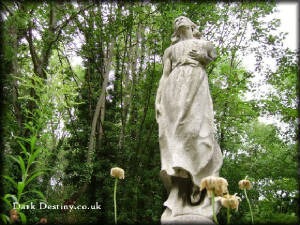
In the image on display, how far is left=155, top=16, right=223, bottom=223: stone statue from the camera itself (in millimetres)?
3686

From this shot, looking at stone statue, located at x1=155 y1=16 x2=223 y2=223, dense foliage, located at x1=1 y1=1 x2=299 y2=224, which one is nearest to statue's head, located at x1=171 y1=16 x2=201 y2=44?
stone statue, located at x1=155 y1=16 x2=223 y2=223

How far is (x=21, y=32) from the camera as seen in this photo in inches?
297

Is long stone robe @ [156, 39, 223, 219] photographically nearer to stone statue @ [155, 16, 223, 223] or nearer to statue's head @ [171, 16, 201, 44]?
stone statue @ [155, 16, 223, 223]

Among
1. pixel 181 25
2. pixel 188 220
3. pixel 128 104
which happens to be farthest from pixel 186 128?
pixel 128 104

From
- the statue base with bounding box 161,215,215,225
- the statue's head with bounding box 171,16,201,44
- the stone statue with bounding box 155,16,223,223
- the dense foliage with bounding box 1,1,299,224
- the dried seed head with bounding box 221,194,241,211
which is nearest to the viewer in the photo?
the dried seed head with bounding box 221,194,241,211

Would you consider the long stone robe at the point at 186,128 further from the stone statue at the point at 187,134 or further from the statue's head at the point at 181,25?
the statue's head at the point at 181,25

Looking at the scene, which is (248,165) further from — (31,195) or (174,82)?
(31,195)

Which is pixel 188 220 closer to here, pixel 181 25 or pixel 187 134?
pixel 187 134

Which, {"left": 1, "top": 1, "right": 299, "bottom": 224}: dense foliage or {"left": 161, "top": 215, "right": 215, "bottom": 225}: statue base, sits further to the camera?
{"left": 1, "top": 1, "right": 299, "bottom": 224}: dense foliage

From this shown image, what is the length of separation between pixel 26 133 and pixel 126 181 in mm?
2958

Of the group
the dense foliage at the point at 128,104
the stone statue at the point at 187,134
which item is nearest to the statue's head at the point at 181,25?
the stone statue at the point at 187,134

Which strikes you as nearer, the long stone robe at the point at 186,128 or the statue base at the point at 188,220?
the statue base at the point at 188,220

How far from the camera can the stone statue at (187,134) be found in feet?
12.1

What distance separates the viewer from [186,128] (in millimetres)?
3955
